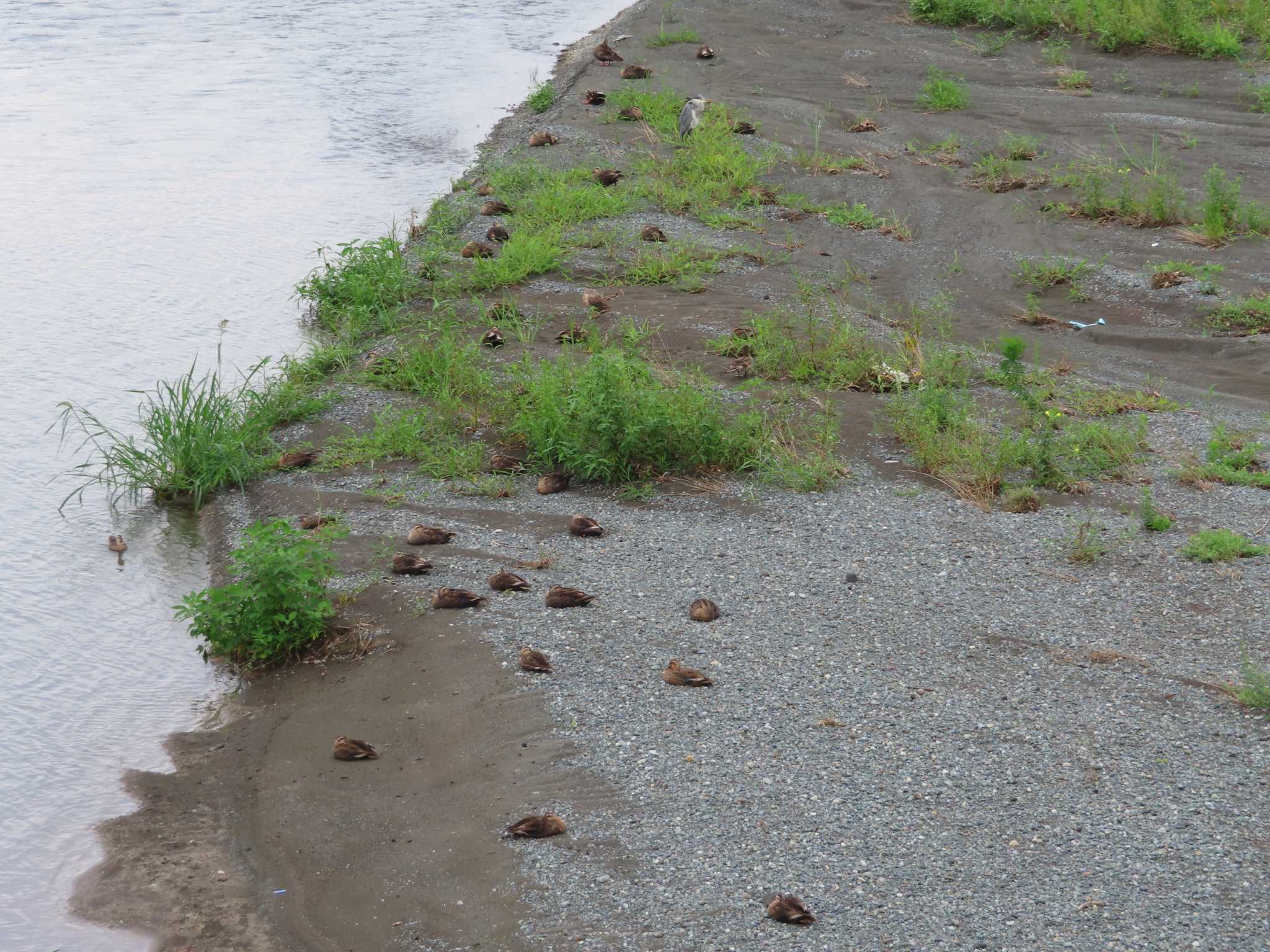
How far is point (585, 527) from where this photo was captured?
6.36 metres

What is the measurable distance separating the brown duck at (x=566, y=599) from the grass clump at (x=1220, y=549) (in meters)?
2.86

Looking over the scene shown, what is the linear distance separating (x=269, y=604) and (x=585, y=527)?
1.63 metres

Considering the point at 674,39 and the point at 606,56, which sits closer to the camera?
the point at 606,56

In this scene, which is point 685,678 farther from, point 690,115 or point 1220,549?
point 690,115

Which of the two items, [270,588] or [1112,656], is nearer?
[1112,656]

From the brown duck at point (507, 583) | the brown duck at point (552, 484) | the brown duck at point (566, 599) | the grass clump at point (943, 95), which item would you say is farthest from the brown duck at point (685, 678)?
the grass clump at point (943, 95)

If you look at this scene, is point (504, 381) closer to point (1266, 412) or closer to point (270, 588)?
point (270, 588)

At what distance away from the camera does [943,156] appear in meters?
12.2

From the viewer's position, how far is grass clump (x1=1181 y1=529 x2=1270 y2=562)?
580 cm

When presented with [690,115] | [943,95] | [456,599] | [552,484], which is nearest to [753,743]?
[456,599]

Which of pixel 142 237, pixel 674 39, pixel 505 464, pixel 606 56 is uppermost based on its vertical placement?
pixel 674 39

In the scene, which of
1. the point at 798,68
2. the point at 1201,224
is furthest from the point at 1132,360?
the point at 798,68

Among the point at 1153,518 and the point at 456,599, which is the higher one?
the point at 1153,518

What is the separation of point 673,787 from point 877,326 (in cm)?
534
